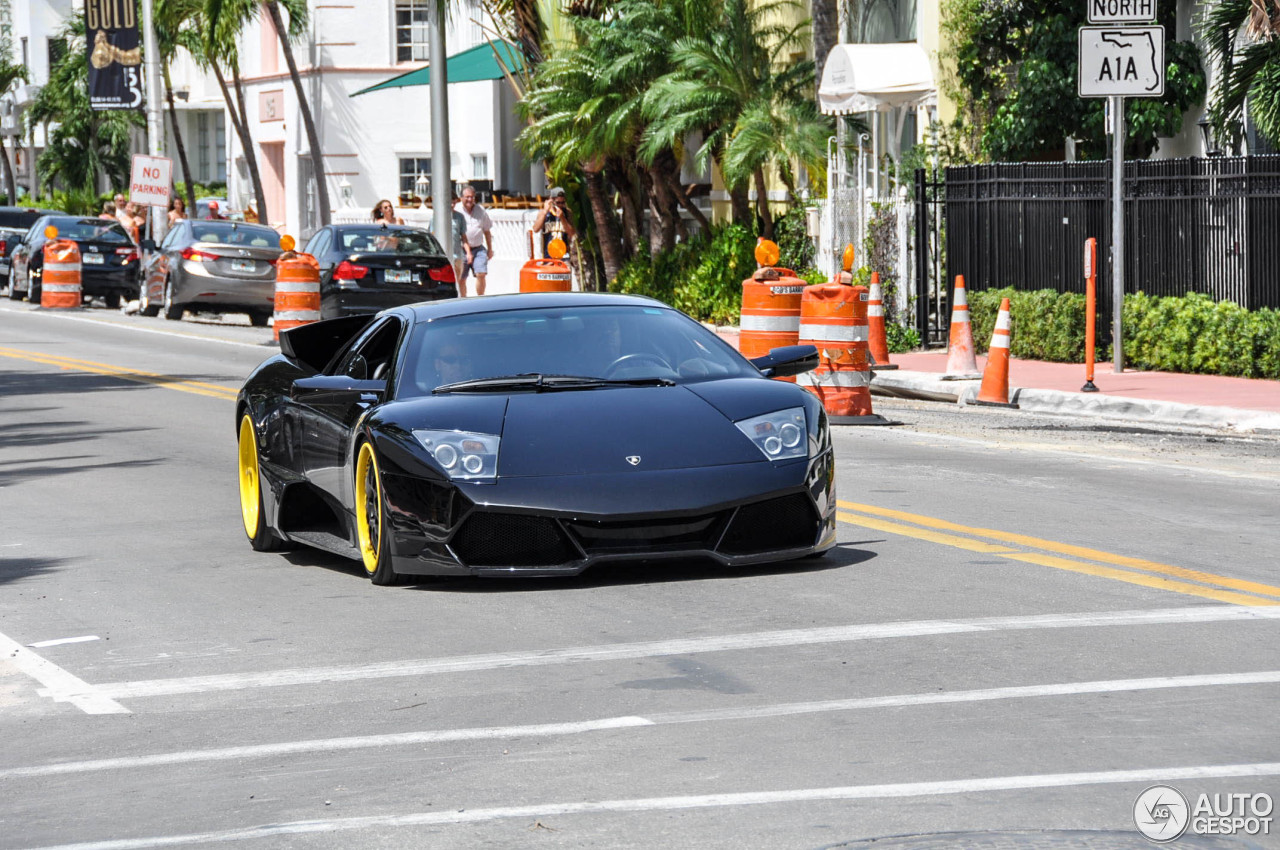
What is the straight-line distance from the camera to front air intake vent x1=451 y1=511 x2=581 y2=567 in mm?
8492

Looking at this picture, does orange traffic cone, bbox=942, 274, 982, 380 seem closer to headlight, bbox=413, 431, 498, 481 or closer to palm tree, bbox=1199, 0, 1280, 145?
palm tree, bbox=1199, 0, 1280, 145

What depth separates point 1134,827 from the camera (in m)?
5.01

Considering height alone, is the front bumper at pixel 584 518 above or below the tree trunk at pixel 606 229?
below

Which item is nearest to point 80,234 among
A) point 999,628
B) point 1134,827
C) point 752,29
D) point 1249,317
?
point 752,29

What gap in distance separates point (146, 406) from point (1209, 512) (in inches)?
435

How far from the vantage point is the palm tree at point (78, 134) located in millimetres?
69438

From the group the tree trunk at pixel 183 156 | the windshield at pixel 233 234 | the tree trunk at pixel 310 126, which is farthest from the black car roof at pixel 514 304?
the tree trunk at pixel 183 156

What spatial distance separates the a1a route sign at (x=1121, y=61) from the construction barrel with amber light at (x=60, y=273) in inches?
950

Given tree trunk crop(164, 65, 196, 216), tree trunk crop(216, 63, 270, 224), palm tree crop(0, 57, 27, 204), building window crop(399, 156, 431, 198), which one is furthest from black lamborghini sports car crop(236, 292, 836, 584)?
palm tree crop(0, 57, 27, 204)

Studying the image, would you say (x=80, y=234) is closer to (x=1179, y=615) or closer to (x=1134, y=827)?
(x=1179, y=615)

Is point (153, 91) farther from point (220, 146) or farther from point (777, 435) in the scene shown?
point (777, 435)

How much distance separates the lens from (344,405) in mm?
9547

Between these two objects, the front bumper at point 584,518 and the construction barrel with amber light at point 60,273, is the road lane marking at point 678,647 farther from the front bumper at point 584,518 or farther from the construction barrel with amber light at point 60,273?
the construction barrel with amber light at point 60,273

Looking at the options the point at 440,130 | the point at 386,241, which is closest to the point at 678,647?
the point at 386,241
